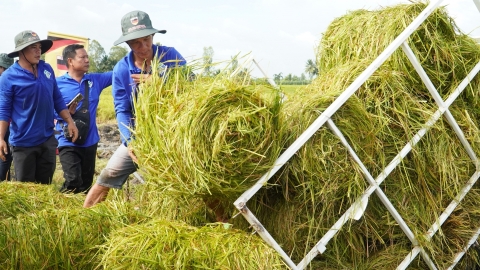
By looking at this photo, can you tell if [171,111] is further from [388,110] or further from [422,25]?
[422,25]

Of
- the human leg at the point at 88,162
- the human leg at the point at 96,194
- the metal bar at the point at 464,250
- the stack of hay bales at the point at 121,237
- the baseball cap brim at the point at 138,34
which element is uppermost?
the baseball cap brim at the point at 138,34

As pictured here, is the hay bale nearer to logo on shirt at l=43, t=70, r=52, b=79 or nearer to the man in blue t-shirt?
the man in blue t-shirt

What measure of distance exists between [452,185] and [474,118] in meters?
0.56

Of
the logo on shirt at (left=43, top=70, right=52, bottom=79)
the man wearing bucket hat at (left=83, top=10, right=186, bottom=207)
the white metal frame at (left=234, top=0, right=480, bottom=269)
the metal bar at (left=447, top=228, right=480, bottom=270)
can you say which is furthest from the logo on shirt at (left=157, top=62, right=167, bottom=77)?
the logo on shirt at (left=43, top=70, right=52, bottom=79)

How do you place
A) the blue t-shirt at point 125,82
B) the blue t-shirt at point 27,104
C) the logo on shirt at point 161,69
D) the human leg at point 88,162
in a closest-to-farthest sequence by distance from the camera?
1. the logo on shirt at point 161,69
2. the blue t-shirt at point 125,82
3. the blue t-shirt at point 27,104
4. the human leg at point 88,162

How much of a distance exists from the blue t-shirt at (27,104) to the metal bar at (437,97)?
12.1 feet

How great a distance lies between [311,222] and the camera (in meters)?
3.16

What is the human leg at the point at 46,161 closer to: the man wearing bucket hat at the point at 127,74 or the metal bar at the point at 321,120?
the man wearing bucket hat at the point at 127,74

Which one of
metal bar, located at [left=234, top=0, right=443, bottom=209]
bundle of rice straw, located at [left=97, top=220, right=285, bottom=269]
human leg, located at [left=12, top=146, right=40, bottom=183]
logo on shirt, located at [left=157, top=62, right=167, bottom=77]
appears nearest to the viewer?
Answer: bundle of rice straw, located at [left=97, top=220, right=285, bottom=269]

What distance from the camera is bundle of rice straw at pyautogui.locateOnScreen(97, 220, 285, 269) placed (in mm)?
2727

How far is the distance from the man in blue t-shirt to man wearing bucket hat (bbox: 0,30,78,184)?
0.25 metres

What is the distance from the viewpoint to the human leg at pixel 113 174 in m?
4.18

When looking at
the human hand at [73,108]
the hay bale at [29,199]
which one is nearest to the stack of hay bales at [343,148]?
the hay bale at [29,199]

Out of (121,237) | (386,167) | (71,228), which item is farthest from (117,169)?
(386,167)
